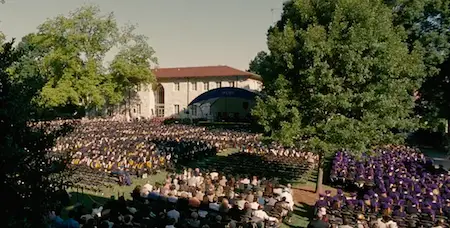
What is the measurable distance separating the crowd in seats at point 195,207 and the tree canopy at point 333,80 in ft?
8.67

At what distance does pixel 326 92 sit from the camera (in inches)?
639

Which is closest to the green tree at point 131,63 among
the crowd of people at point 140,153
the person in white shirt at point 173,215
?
the crowd of people at point 140,153

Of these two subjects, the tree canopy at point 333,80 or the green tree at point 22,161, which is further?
the tree canopy at point 333,80

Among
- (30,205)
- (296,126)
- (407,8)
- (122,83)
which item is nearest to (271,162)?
(296,126)

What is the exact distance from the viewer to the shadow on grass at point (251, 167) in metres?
22.1

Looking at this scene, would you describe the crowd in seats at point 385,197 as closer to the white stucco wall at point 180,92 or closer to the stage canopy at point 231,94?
the stage canopy at point 231,94

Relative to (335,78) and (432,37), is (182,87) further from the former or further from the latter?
(335,78)

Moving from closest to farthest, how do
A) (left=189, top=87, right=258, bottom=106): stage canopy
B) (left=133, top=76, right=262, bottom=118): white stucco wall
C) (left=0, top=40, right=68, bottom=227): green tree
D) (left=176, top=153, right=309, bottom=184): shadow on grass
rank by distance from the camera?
(left=0, top=40, right=68, bottom=227): green tree, (left=176, top=153, right=309, bottom=184): shadow on grass, (left=189, top=87, right=258, bottom=106): stage canopy, (left=133, top=76, right=262, bottom=118): white stucco wall

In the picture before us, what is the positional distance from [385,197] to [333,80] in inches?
187

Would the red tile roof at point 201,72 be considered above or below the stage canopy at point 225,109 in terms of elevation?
above

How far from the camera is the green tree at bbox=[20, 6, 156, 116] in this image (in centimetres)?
4909

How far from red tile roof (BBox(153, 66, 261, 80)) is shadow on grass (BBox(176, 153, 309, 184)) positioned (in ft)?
111

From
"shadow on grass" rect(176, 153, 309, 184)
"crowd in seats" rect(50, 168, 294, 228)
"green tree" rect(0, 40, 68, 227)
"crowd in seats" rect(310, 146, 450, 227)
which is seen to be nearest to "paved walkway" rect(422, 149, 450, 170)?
"crowd in seats" rect(310, 146, 450, 227)

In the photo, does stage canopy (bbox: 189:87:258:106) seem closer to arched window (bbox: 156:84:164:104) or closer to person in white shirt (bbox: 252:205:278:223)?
arched window (bbox: 156:84:164:104)
